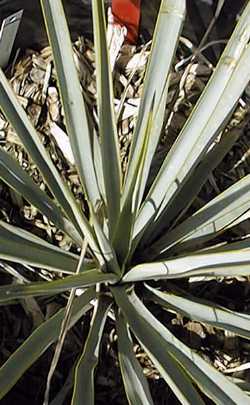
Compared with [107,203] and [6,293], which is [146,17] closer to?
[107,203]

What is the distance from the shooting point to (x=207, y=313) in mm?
1146

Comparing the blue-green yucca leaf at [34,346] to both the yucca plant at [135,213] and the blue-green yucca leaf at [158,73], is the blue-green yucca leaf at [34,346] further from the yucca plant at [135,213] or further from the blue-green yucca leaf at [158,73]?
the blue-green yucca leaf at [158,73]

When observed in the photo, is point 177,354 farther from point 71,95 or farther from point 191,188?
point 71,95

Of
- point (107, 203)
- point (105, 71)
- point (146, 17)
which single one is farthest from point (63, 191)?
point (146, 17)

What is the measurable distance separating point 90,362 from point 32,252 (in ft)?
0.53

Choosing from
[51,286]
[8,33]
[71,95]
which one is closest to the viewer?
[51,286]

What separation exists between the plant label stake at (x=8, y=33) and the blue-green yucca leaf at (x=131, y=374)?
20.1 inches

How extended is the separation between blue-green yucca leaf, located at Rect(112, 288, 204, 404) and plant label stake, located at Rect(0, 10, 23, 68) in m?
0.46

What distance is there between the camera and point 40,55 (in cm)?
146

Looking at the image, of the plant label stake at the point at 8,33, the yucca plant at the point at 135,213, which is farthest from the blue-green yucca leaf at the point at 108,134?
the plant label stake at the point at 8,33

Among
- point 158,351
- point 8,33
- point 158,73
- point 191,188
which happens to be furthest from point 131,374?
point 8,33

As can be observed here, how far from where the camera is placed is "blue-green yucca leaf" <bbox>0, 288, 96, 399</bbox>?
39.1 inches

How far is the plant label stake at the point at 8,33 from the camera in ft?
4.38

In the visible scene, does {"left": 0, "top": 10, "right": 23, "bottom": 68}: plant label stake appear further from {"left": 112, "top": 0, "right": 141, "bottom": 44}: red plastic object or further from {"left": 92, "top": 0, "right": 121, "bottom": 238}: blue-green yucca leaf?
{"left": 92, "top": 0, "right": 121, "bottom": 238}: blue-green yucca leaf
